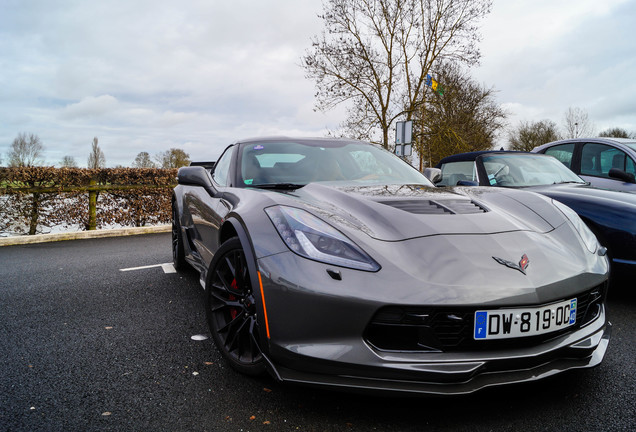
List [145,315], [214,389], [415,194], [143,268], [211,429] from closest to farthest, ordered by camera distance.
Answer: [211,429] < [214,389] < [415,194] < [145,315] < [143,268]

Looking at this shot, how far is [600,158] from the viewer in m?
5.74

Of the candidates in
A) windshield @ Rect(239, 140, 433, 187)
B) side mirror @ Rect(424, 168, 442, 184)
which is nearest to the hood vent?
windshield @ Rect(239, 140, 433, 187)

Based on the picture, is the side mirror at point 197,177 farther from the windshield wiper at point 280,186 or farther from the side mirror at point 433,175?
the side mirror at point 433,175

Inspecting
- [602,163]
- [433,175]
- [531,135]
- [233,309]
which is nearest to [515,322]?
[233,309]

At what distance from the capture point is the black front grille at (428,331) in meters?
1.64

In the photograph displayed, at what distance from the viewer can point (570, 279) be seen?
6.04ft

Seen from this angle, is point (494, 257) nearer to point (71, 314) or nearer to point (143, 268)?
point (71, 314)

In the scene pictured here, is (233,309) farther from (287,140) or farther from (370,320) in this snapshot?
(287,140)

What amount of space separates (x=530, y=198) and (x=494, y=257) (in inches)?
39.8

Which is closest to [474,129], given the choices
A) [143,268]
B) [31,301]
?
[143,268]

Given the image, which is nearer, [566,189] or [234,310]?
[234,310]

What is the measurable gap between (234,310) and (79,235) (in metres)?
6.96

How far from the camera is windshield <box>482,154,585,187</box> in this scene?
4.58 meters

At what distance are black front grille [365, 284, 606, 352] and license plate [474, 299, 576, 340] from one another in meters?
0.02
